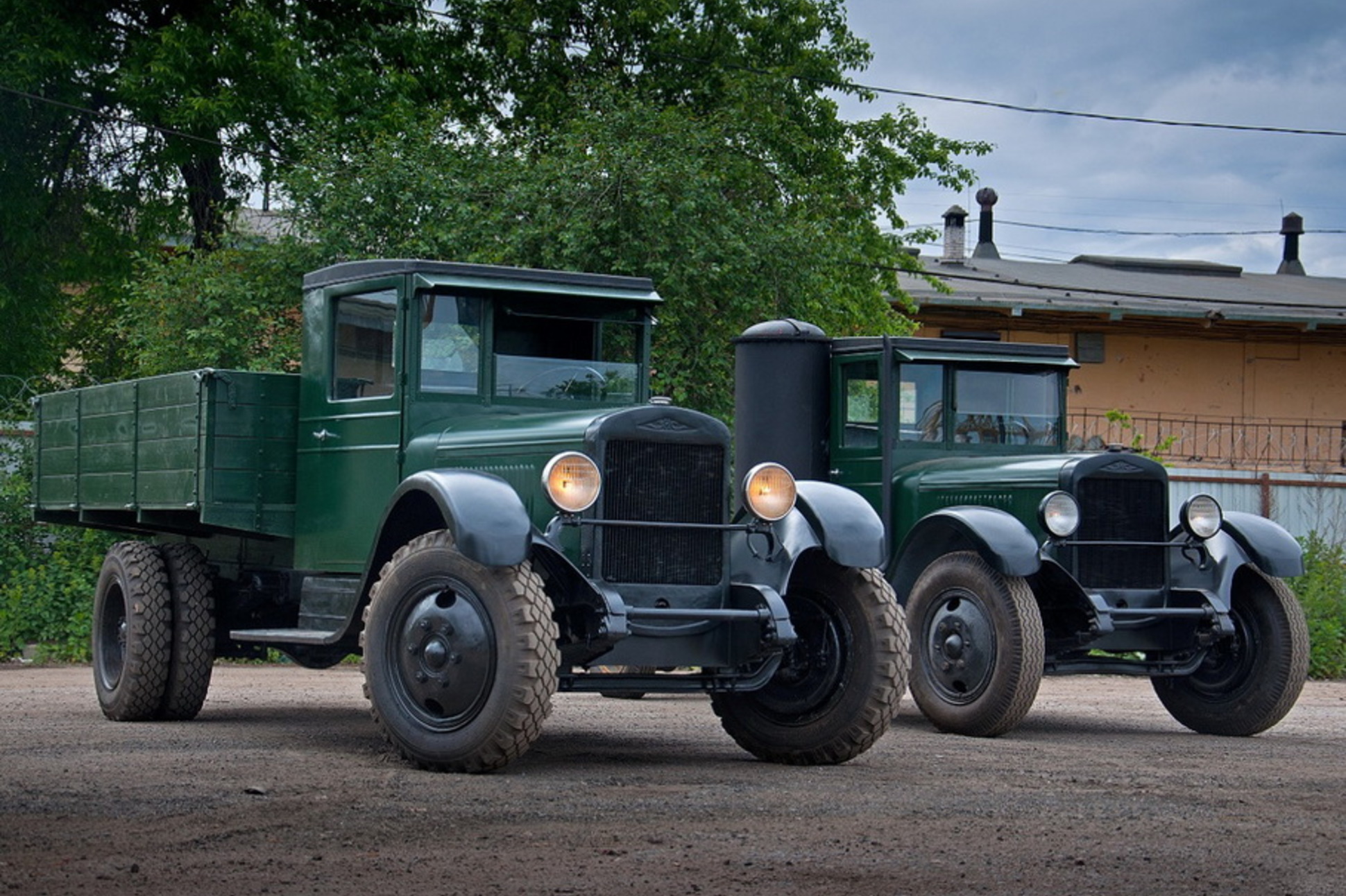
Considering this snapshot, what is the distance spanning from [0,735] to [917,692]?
16.5 feet

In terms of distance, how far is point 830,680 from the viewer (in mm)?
8812

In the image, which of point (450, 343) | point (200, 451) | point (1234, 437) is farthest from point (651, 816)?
point (1234, 437)

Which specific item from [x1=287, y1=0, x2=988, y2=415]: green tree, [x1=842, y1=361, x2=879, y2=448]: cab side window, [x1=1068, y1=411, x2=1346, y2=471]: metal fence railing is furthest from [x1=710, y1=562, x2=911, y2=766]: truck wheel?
[x1=1068, y1=411, x2=1346, y2=471]: metal fence railing

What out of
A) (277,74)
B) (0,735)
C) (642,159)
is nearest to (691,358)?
(642,159)

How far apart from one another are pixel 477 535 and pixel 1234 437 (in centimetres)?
2505

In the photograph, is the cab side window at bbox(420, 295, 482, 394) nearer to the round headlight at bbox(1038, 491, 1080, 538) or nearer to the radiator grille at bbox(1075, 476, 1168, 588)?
the round headlight at bbox(1038, 491, 1080, 538)

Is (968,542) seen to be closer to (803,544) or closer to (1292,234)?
(803,544)

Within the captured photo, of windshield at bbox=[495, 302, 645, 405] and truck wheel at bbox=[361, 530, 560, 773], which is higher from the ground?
windshield at bbox=[495, 302, 645, 405]

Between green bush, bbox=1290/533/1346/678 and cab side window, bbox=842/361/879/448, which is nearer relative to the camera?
cab side window, bbox=842/361/879/448

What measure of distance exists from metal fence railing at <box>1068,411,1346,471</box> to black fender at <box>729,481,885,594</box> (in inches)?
796

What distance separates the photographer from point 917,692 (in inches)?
431

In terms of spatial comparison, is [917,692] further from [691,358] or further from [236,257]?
[236,257]

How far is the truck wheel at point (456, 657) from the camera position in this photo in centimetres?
767

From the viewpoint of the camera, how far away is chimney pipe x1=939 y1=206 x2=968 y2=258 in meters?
36.2
